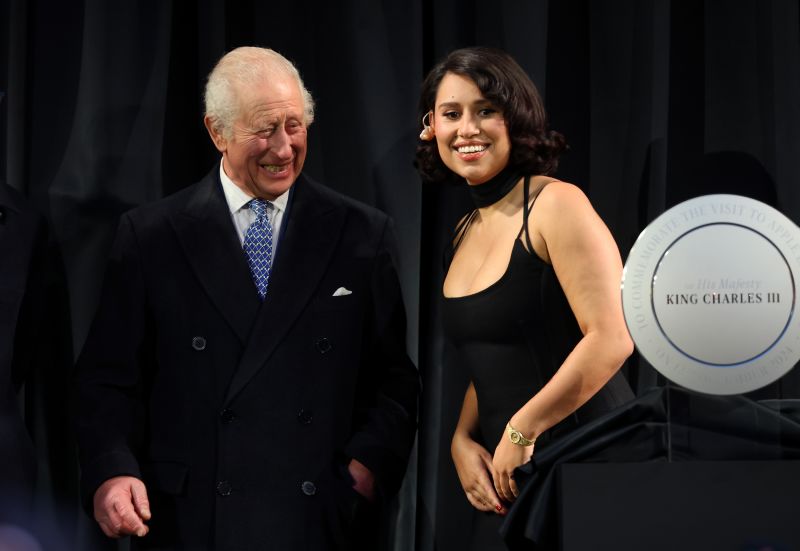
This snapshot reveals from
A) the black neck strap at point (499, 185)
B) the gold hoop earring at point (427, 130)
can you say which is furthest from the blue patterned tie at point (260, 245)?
the black neck strap at point (499, 185)

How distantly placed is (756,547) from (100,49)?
192cm

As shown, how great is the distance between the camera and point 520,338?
2244 millimetres

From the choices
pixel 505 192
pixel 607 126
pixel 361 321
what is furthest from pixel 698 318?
pixel 607 126

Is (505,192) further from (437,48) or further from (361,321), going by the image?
(437,48)

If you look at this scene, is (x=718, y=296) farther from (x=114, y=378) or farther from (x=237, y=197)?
(x=114, y=378)

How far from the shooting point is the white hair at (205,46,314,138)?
8.01ft

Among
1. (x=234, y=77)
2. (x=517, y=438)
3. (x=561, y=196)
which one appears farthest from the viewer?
(x=234, y=77)

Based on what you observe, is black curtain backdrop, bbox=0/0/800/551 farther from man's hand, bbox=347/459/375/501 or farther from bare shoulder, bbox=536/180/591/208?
bare shoulder, bbox=536/180/591/208

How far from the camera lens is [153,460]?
7.80ft

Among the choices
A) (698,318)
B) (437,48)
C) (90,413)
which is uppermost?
(437,48)

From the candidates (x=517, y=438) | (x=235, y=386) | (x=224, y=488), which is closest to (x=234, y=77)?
(x=235, y=386)

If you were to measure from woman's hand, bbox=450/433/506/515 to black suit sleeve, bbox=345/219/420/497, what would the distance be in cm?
13

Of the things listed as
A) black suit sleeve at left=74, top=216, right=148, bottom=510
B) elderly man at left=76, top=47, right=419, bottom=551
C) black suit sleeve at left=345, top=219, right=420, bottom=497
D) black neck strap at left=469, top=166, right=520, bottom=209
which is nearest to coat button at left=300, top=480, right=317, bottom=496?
elderly man at left=76, top=47, right=419, bottom=551

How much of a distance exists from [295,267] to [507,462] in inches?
24.8
